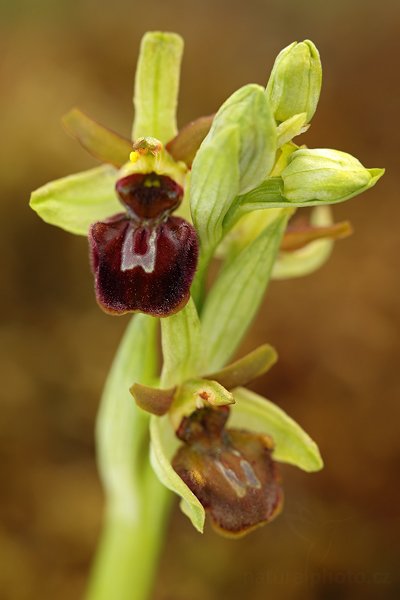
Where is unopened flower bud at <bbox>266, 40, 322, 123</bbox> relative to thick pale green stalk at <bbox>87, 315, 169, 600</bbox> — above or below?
above

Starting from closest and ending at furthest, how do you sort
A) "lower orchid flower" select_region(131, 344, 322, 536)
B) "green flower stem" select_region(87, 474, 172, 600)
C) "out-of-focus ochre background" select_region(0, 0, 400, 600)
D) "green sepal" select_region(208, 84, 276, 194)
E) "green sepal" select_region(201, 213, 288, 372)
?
"green sepal" select_region(208, 84, 276, 194) → "lower orchid flower" select_region(131, 344, 322, 536) → "green sepal" select_region(201, 213, 288, 372) → "green flower stem" select_region(87, 474, 172, 600) → "out-of-focus ochre background" select_region(0, 0, 400, 600)

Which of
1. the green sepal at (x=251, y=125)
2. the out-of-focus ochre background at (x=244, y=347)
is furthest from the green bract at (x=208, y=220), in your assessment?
the out-of-focus ochre background at (x=244, y=347)

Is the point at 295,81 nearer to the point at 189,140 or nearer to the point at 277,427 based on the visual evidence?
the point at 189,140

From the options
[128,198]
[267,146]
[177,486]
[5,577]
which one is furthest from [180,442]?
[5,577]

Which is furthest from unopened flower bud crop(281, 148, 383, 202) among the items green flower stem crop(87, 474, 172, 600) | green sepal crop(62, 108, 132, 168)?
green flower stem crop(87, 474, 172, 600)

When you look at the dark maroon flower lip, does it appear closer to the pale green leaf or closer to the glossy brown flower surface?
the glossy brown flower surface

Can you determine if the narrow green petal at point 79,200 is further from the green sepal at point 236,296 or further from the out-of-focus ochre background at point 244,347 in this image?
the out-of-focus ochre background at point 244,347

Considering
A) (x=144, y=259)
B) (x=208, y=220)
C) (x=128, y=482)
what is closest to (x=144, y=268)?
(x=144, y=259)
